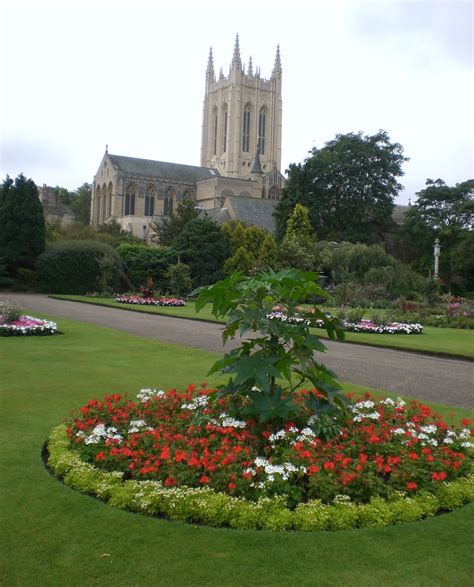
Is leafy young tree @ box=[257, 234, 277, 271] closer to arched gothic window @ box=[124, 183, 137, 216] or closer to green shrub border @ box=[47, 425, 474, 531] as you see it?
green shrub border @ box=[47, 425, 474, 531]

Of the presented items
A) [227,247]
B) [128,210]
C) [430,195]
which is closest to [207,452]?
[227,247]

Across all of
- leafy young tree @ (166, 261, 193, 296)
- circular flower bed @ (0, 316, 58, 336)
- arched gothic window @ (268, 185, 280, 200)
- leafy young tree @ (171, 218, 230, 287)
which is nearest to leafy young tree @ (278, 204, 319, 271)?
leafy young tree @ (171, 218, 230, 287)

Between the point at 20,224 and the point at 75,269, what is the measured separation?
14.5 ft

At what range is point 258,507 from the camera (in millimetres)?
3803

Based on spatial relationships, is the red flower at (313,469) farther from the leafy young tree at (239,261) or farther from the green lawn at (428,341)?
the leafy young tree at (239,261)

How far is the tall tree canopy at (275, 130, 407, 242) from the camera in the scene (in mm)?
48500

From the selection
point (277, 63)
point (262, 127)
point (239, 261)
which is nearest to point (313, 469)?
point (239, 261)

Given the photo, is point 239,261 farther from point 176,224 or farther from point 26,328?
point 26,328

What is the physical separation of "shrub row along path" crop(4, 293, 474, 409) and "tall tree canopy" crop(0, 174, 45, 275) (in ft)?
58.0

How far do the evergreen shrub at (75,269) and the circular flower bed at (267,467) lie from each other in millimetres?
28782

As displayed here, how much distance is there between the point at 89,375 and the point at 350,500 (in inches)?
224

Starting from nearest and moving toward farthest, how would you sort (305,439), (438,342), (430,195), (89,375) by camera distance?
(305,439), (89,375), (438,342), (430,195)

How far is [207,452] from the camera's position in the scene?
4.35 m

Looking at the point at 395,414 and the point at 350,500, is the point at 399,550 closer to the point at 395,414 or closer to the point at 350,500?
the point at 350,500
